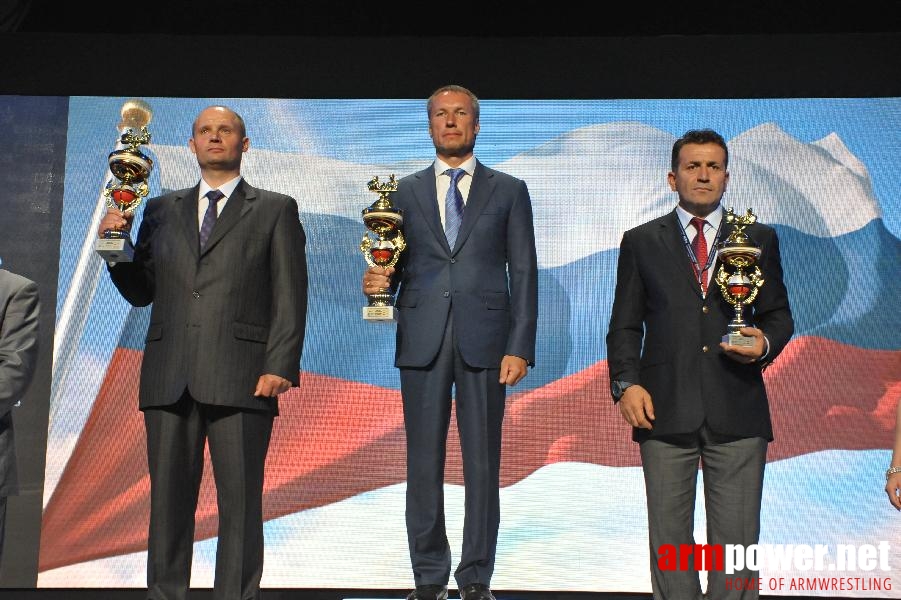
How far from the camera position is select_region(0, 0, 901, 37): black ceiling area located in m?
5.22

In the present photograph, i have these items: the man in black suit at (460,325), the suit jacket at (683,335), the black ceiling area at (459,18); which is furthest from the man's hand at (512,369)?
the black ceiling area at (459,18)

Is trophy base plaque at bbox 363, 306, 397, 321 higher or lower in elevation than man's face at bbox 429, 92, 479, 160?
A: lower

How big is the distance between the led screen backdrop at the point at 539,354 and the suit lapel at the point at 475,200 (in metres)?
1.52

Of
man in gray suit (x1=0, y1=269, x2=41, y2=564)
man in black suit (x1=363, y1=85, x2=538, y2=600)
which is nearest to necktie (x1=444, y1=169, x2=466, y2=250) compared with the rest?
man in black suit (x1=363, y1=85, x2=538, y2=600)

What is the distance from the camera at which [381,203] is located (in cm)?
348

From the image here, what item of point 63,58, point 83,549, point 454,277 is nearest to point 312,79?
point 63,58

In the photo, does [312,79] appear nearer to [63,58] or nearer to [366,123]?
[366,123]

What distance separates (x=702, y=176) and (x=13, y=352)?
7.94 feet

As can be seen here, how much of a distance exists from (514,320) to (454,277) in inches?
9.9

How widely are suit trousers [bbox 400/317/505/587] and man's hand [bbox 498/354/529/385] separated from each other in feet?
0.21

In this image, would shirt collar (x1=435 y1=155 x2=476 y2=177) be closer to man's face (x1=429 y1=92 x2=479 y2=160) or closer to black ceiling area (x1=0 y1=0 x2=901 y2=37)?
man's face (x1=429 y1=92 x2=479 y2=160)

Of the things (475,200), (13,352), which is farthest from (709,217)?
(13,352)

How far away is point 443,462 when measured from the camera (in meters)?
3.39

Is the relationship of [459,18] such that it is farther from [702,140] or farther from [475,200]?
[702,140]
